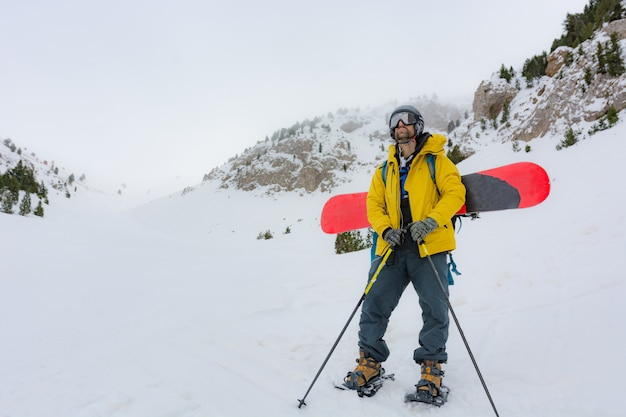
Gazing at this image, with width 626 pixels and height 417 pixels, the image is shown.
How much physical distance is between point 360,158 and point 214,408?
42.6 metres

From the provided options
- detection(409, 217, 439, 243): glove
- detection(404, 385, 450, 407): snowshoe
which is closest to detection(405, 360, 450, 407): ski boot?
detection(404, 385, 450, 407): snowshoe

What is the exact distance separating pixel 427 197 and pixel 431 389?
4.82ft

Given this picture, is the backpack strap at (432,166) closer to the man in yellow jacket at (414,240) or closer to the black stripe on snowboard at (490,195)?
the man in yellow jacket at (414,240)

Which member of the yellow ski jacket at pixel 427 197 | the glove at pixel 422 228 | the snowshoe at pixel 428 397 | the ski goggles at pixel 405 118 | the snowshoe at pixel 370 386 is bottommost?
the snowshoe at pixel 370 386

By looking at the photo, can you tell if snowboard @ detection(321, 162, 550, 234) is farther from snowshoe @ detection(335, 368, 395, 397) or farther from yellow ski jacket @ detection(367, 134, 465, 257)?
snowshoe @ detection(335, 368, 395, 397)

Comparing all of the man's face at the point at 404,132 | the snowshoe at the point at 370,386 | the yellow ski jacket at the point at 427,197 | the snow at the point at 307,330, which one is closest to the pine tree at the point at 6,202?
Answer: the snow at the point at 307,330

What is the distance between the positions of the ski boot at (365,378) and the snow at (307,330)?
0.10 m

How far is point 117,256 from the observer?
27.8 feet

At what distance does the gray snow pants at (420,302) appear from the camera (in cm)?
238

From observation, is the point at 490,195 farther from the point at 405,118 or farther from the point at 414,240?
the point at 405,118

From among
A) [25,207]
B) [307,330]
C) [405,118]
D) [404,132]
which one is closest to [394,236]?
[404,132]

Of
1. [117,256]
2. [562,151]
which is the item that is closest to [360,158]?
[562,151]

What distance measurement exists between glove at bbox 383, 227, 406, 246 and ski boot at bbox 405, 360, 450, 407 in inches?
38.1

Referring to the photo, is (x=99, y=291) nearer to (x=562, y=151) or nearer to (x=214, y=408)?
(x=214, y=408)
